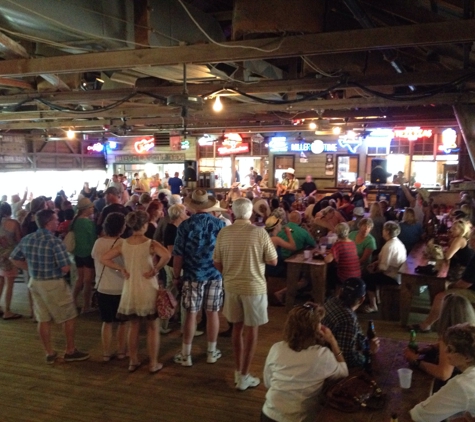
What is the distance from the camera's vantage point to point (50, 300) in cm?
413

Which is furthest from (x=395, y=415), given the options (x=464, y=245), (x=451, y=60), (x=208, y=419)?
(x=451, y=60)

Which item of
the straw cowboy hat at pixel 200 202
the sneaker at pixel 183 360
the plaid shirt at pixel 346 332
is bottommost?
the sneaker at pixel 183 360

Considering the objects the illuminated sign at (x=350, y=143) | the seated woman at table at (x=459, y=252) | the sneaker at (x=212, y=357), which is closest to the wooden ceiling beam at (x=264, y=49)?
the seated woman at table at (x=459, y=252)

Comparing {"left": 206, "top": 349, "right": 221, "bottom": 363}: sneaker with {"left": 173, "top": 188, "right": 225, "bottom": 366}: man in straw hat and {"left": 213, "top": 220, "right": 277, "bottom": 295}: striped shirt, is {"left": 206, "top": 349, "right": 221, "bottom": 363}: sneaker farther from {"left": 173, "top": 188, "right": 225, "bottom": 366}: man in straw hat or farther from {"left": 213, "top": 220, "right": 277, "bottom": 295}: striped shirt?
{"left": 213, "top": 220, "right": 277, "bottom": 295}: striped shirt

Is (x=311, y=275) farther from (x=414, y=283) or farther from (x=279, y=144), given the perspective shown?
(x=279, y=144)

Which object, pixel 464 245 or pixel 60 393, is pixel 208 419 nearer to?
pixel 60 393

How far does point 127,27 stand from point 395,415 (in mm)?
3554

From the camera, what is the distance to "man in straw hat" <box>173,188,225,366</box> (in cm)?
404

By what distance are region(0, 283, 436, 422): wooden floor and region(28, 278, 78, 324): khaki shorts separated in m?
0.53

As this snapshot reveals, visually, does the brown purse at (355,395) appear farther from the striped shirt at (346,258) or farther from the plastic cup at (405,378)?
the striped shirt at (346,258)

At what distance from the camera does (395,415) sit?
2121 millimetres

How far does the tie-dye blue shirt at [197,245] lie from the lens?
4031mm

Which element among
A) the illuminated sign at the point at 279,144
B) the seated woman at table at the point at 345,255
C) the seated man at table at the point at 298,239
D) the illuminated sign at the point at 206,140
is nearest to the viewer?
the seated woman at table at the point at 345,255

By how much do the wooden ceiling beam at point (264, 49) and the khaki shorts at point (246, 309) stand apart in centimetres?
214
